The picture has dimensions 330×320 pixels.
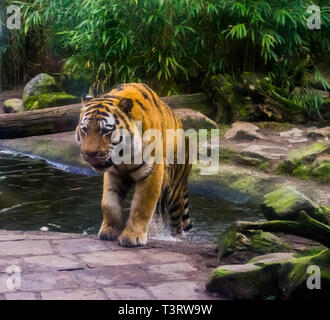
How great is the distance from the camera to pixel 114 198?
375cm

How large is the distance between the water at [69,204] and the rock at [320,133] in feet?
5.93

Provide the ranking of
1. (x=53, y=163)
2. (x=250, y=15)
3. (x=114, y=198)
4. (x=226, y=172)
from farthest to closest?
(x=250, y=15), (x=53, y=163), (x=226, y=172), (x=114, y=198)

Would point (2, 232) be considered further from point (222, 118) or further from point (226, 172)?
point (222, 118)

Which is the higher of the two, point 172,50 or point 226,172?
point 172,50

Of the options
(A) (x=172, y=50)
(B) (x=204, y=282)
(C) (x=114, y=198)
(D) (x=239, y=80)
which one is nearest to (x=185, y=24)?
(A) (x=172, y=50)

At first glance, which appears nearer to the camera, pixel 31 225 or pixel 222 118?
pixel 31 225

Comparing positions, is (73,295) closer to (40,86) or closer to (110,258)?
(110,258)

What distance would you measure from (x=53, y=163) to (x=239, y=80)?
111 inches

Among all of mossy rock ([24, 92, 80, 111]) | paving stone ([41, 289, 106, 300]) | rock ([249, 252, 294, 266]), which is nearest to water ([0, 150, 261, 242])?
rock ([249, 252, 294, 266])

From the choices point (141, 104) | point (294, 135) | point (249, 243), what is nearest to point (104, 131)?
point (141, 104)

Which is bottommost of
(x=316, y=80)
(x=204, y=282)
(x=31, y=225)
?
(x=31, y=225)

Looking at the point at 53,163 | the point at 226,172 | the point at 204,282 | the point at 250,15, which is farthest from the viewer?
the point at 250,15

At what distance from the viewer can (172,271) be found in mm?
3029

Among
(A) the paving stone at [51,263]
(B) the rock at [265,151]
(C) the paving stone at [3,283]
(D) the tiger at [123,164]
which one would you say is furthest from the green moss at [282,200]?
(B) the rock at [265,151]
